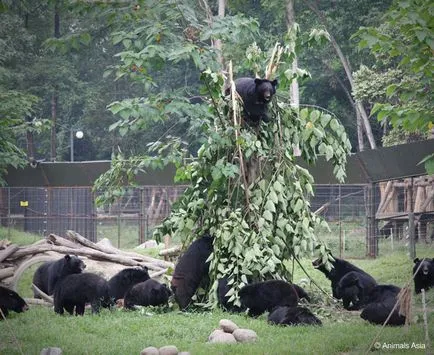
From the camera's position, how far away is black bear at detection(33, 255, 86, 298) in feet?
43.5

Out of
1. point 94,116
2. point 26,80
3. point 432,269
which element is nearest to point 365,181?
point 432,269

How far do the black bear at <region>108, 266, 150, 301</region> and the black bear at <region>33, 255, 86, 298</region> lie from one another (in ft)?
1.87

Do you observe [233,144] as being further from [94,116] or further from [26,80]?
[94,116]

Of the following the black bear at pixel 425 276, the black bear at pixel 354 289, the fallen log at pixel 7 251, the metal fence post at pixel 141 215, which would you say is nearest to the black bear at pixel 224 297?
the black bear at pixel 354 289

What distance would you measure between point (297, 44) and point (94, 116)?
3211cm

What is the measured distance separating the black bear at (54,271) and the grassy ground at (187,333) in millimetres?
630

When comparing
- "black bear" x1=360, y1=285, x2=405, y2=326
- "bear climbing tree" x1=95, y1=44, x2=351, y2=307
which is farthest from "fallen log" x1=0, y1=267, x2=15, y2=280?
"black bear" x1=360, y1=285, x2=405, y2=326

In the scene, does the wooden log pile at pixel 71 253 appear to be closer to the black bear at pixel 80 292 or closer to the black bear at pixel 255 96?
the black bear at pixel 80 292

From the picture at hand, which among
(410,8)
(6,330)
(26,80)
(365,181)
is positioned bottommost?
(6,330)

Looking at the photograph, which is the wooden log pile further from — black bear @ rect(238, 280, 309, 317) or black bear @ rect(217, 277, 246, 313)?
black bear @ rect(238, 280, 309, 317)

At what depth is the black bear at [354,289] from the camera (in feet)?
40.9

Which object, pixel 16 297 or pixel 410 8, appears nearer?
pixel 410 8

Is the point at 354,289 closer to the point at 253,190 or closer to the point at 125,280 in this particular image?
the point at 253,190

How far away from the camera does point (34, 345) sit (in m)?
9.98
